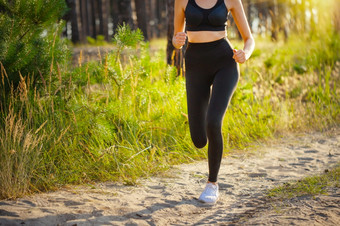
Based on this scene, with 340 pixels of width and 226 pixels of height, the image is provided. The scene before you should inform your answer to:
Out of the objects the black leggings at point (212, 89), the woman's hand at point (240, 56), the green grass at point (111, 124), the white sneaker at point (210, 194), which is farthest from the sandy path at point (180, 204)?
the woman's hand at point (240, 56)

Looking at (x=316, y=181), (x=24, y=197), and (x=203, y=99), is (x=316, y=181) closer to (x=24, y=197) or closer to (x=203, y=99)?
(x=203, y=99)

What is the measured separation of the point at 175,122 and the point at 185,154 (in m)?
0.50

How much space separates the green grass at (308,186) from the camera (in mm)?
3711

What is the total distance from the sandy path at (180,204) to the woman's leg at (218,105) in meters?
0.44

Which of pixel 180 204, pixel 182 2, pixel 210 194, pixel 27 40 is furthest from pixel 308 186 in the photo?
pixel 27 40

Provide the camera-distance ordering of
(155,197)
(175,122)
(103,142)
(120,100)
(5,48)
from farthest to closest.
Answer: (175,122), (120,100), (103,142), (5,48), (155,197)

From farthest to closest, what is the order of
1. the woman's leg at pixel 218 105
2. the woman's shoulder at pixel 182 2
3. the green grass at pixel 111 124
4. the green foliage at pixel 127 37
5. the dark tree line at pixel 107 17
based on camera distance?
1. the dark tree line at pixel 107 17
2. the green foliage at pixel 127 37
3. the green grass at pixel 111 124
4. the woman's shoulder at pixel 182 2
5. the woman's leg at pixel 218 105

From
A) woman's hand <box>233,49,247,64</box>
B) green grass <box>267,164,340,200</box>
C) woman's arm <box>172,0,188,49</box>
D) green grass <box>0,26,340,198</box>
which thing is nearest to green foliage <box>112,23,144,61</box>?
green grass <box>0,26,340,198</box>

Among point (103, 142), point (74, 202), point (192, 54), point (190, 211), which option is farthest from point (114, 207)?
point (192, 54)

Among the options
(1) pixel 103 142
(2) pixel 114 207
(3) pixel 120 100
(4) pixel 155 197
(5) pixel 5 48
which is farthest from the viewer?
→ (3) pixel 120 100

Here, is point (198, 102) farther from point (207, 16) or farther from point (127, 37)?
point (127, 37)

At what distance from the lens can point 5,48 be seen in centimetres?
397

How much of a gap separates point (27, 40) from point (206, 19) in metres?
1.95

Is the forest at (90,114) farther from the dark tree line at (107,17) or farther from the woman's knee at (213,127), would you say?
the woman's knee at (213,127)
